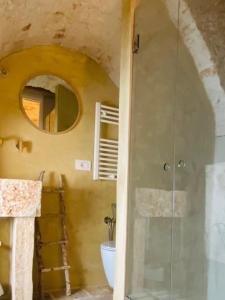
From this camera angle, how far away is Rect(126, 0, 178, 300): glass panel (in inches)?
87.4

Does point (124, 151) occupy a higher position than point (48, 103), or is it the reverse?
point (48, 103)

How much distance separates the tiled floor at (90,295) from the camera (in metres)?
2.87

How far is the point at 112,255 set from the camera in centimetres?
279

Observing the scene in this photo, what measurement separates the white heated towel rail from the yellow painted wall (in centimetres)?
8

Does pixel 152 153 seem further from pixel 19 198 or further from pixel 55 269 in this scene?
pixel 55 269

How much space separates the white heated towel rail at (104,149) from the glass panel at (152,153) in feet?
3.45

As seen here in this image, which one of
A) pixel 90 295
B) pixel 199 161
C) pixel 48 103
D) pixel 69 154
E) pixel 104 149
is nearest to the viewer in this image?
pixel 199 161

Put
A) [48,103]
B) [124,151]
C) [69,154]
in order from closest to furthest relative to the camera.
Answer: [124,151] → [48,103] → [69,154]

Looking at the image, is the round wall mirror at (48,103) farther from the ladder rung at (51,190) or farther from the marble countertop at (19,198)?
the marble countertop at (19,198)

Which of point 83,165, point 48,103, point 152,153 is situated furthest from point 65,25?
point 152,153

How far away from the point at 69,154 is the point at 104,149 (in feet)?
1.26

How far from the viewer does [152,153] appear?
2373 mm

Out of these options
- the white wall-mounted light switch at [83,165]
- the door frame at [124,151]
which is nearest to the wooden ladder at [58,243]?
the white wall-mounted light switch at [83,165]

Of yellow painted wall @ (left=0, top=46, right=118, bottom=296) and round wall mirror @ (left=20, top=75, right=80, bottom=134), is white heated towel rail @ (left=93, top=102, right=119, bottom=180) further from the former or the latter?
round wall mirror @ (left=20, top=75, right=80, bottom=134)
